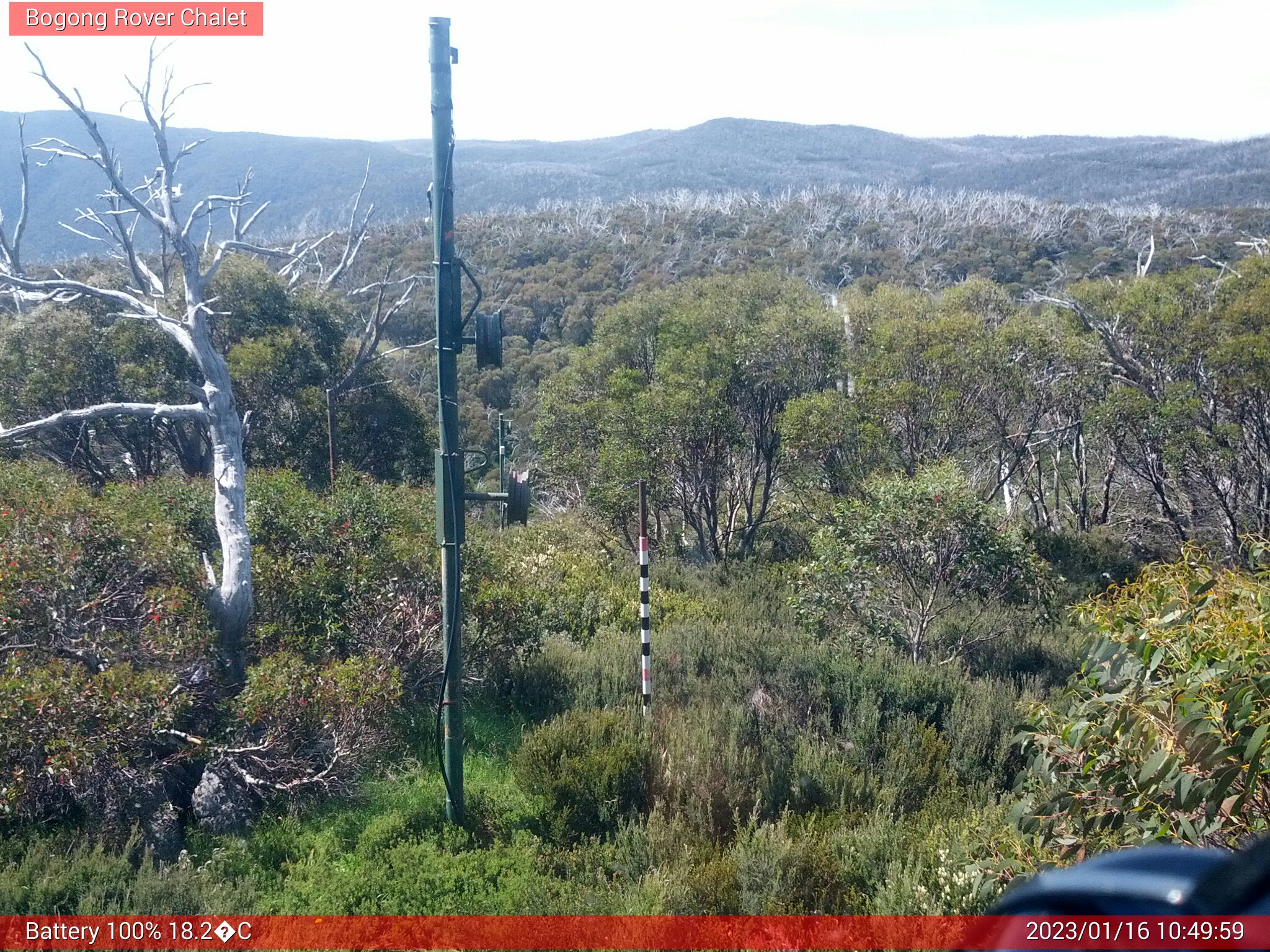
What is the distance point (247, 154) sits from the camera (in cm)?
8744

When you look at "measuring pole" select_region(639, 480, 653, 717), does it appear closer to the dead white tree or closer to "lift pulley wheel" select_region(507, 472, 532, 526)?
"lift pulley wheel" select_region(507, 472, 532, 526)

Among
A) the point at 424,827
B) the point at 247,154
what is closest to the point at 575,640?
the point at 424,827

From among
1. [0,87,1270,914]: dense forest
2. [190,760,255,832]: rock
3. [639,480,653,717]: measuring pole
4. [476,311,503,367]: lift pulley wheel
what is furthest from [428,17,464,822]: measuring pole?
[639,480,653,717]: measuring pole

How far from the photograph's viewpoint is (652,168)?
9112 cm

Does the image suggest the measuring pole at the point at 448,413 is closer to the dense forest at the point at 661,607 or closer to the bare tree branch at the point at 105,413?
the dense forest at the point at 661,607

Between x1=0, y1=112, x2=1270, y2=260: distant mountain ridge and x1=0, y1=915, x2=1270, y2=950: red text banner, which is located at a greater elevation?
x1=0, y1=112, x2=1270, y2=260: distant mountain ridge

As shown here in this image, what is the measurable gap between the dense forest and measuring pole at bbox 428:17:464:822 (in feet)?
1.82

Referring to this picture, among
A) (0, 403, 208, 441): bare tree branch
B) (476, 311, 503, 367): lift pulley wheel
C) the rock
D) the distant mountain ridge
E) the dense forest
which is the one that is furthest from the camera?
the distant mountain ridge

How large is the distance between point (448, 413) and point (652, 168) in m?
91.0

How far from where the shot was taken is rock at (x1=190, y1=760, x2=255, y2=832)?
5426 millimetres

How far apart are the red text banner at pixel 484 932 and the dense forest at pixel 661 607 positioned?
132 millimetres

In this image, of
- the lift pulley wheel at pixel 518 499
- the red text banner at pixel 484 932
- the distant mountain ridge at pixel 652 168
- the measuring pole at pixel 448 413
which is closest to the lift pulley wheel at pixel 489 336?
the measuring pole at pixel 448 413

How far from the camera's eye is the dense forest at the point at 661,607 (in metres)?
4.50

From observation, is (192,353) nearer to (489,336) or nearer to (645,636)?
(489,336)
